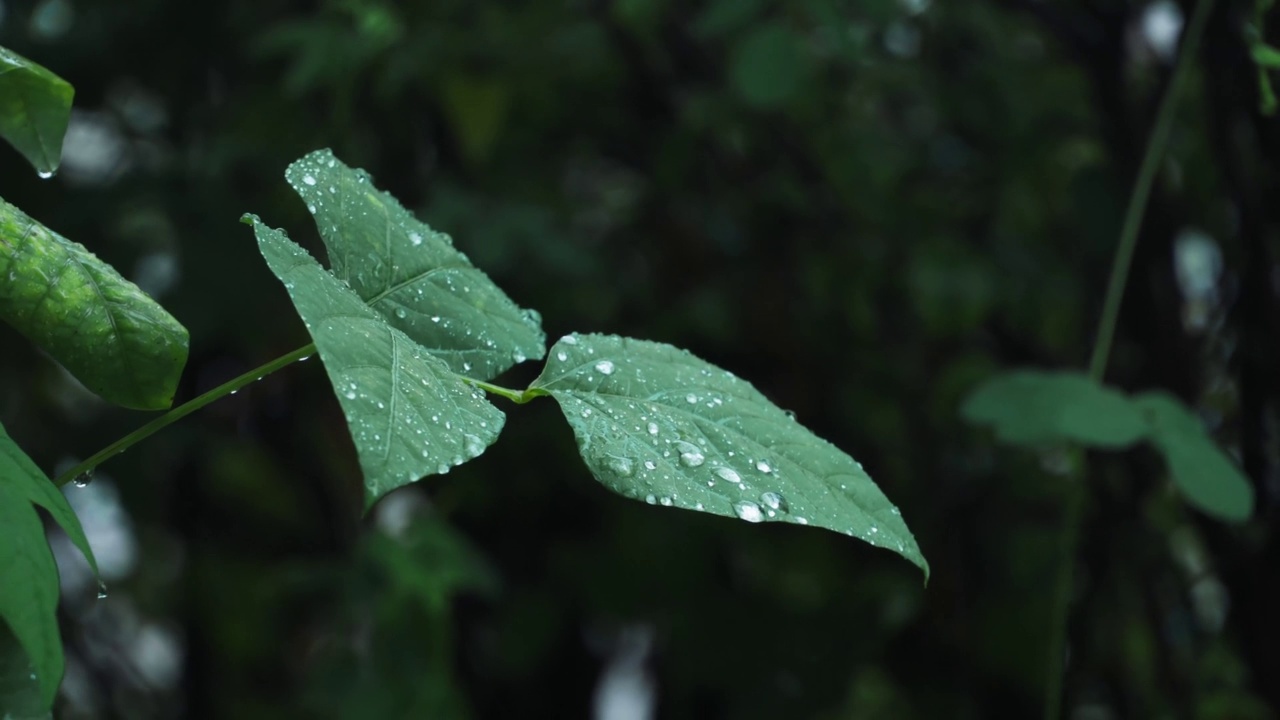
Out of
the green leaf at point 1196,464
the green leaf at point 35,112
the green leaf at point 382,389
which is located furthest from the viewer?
the green leaf at point 1196,464

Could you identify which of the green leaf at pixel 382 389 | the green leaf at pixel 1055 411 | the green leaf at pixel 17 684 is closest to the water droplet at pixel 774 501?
the green leaf at pixel 382 389

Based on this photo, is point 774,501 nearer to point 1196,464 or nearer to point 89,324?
point 89,324

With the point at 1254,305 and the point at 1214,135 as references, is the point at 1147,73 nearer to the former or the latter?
the point at 1214,135

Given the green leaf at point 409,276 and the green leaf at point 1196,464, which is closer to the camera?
the green leaf at point 409,276

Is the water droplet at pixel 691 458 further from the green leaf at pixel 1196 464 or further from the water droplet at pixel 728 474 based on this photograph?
the green leaf at pixel 1196 464

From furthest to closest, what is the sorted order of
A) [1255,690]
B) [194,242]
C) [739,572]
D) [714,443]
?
[739,572]
[194,242]
[1255,690]
[714,443]

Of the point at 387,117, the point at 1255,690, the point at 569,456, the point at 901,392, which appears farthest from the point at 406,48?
the point at 1255,690
